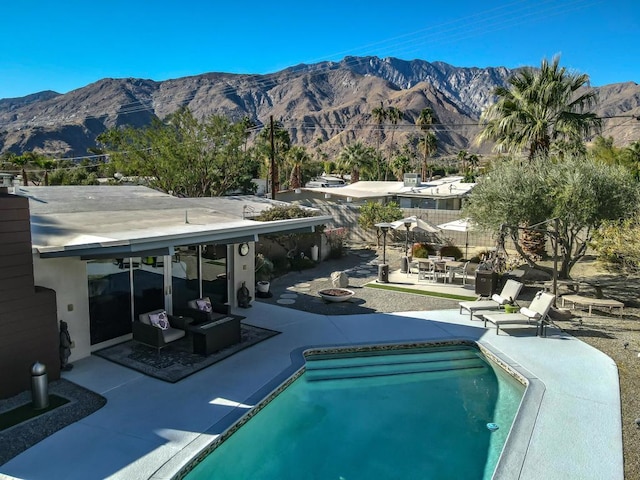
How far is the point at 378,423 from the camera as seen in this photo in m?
7.96

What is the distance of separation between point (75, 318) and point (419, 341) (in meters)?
7.65

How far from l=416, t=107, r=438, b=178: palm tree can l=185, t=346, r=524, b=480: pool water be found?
Result: 52.1m

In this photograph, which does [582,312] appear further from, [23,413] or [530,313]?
[23,413]

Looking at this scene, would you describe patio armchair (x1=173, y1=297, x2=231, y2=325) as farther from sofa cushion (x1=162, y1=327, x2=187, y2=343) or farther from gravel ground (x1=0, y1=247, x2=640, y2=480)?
gravel ground (x1=0, y1=247, x2=640, y2=480)

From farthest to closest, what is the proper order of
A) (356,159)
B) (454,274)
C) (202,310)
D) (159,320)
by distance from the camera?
1. (356,159)
2. (454,274)
3. (202,310)
4. (159,320)

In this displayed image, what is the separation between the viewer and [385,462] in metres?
6.84

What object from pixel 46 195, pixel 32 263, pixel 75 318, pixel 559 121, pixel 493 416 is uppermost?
pixel 559 121

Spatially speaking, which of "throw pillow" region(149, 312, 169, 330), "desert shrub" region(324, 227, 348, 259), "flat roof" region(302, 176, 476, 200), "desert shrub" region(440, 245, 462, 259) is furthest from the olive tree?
"flat roof" region(302, 176, 476, 200)

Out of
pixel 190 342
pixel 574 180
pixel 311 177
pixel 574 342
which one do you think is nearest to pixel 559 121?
pixel 574 180

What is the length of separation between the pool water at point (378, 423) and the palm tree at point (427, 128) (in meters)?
52.1

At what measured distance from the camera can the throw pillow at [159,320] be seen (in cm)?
1029

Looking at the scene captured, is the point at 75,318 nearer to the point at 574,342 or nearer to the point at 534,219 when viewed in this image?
the point at 574,342

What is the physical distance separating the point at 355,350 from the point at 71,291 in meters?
6.23

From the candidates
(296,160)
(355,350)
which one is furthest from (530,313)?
(296,160)
